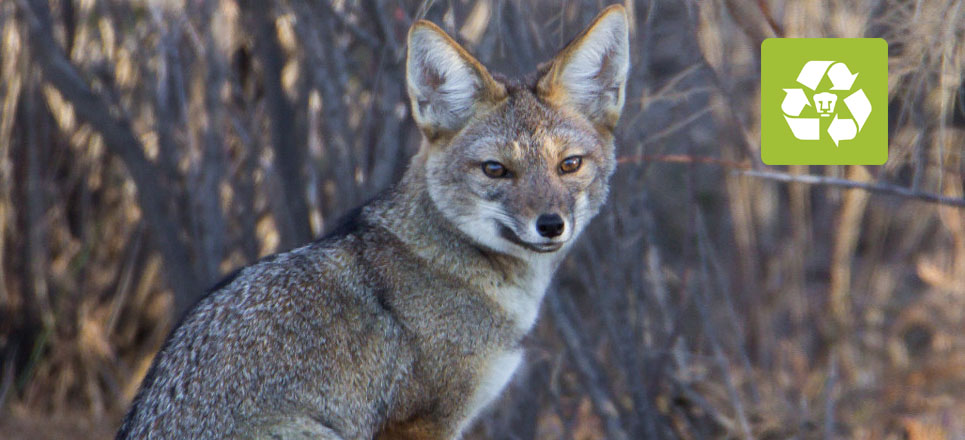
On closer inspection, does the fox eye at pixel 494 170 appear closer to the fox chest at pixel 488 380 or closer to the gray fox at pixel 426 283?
the gray fox at pixel 426 283

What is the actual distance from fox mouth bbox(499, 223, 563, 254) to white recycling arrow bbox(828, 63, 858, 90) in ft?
5.73

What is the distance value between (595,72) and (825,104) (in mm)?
1227

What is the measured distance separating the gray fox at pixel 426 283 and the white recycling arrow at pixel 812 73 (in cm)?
109

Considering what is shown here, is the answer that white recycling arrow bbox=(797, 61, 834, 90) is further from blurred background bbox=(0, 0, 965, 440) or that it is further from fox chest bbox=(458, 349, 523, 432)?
fox chest bbox=(458, 349, 523, 432)

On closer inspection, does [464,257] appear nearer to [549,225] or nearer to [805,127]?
[549,225]

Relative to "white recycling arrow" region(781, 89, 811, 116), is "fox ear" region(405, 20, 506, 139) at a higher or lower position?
higher

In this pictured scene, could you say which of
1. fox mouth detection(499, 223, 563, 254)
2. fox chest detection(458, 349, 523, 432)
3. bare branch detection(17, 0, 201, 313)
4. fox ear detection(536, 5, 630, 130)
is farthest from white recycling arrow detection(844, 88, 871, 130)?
bare branch detection(17, 0, 201, 313)

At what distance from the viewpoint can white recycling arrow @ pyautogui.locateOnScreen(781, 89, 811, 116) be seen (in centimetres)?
473

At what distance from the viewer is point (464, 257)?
411 cm

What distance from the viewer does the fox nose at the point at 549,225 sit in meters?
3.74

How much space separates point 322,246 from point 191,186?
2.45 m

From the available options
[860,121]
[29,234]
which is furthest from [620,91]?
[29,234]

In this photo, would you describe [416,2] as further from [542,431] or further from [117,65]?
[542,431]

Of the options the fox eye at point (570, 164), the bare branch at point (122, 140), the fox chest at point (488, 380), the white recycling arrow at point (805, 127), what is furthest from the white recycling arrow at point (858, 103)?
the bare branch at point (122, 140)
